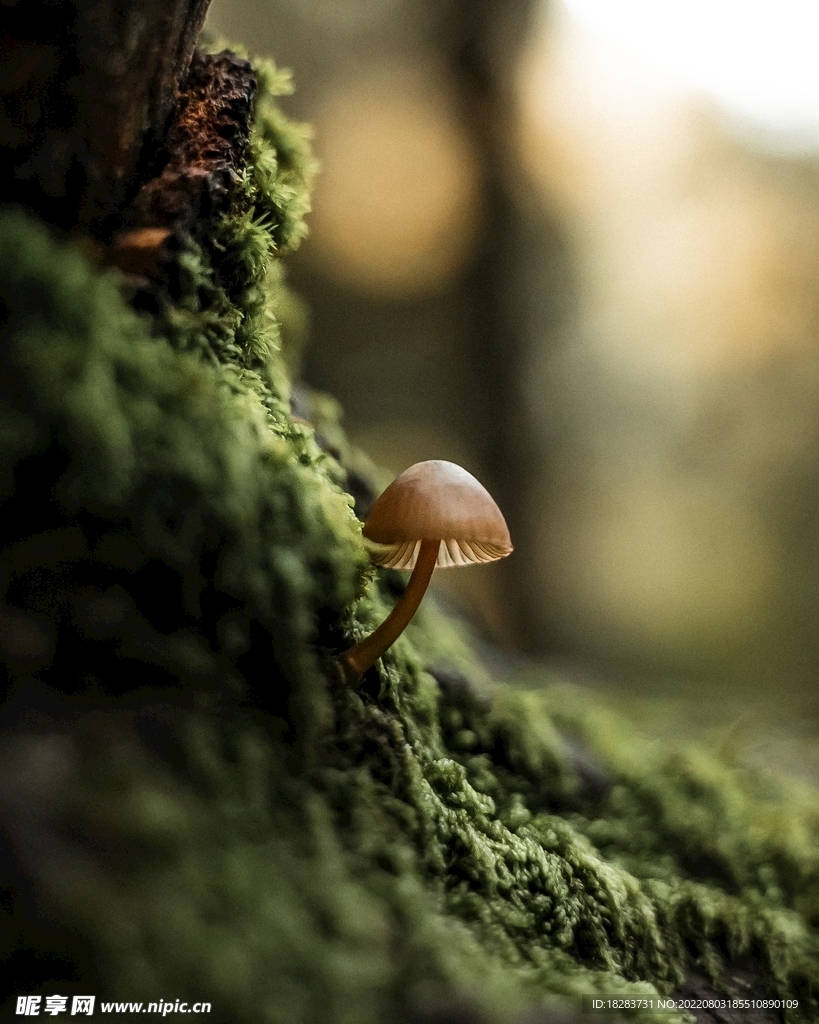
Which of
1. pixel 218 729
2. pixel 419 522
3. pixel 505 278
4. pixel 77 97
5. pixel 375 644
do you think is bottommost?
pixel 218 729

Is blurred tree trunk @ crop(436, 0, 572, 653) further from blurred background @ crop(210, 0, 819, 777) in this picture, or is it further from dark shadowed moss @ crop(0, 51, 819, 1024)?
dark shadowed moss @ crop(0, 51, 819, 1024)

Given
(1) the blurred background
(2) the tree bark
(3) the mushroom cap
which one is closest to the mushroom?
(3) the mushroom cap

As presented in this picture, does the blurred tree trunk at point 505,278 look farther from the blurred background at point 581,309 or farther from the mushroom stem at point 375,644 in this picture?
the mushroom stem at point 375,644

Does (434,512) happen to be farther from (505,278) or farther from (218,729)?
(505,278)

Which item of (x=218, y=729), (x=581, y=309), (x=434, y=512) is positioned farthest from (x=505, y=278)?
(x=218, y=729)

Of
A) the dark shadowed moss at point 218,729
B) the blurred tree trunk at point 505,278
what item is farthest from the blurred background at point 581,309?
the dark shadowed moss at point 218,729

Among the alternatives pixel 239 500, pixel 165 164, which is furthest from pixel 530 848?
pixel 165 164

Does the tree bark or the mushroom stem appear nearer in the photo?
the tree bark
